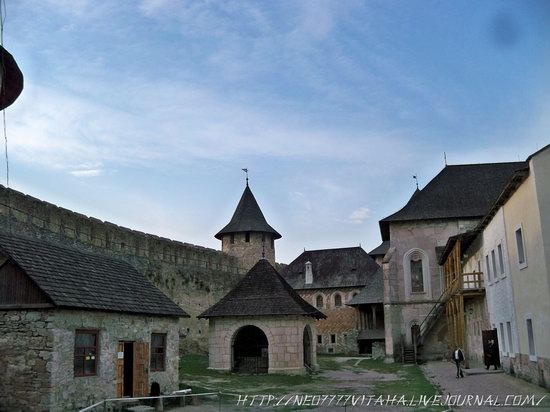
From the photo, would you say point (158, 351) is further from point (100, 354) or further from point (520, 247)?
point (520, 247)

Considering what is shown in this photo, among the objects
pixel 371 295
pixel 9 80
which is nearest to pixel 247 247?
pixel 371 295

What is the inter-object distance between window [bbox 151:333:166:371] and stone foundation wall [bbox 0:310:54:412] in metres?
4.00

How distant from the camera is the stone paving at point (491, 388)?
1264 centimetres

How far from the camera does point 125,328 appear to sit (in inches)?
565

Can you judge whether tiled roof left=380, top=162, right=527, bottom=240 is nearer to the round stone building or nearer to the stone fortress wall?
the round stone building

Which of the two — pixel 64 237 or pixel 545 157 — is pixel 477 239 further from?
pixel 64 237

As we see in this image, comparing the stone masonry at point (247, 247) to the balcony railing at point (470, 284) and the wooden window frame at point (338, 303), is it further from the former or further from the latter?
the balcony railing at point (470, 284)

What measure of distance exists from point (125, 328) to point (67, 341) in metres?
2.16

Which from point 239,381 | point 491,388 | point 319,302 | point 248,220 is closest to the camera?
point 491,388

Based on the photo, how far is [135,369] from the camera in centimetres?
1453

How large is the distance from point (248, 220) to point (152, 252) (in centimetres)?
1353

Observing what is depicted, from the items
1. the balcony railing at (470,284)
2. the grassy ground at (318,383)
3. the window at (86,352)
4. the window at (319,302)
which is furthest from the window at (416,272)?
the window at (86,352)

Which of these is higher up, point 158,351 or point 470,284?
point 470,284

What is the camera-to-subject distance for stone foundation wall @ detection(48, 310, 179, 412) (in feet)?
39.3
